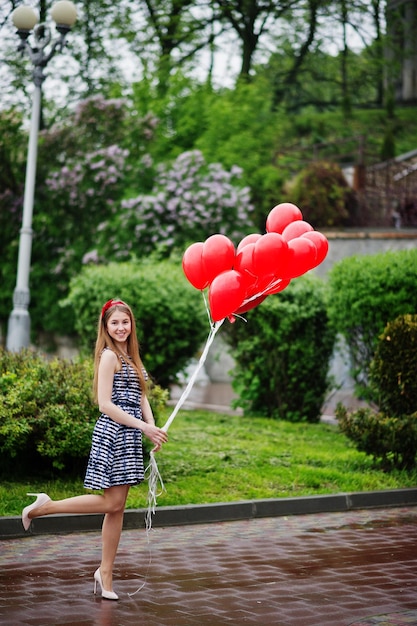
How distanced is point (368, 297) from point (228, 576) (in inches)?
274

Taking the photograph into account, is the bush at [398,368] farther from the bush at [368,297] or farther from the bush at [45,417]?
the bush at [45,417]

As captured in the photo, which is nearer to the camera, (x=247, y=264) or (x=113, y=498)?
(x=113, y=498)

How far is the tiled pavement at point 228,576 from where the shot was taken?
588cm

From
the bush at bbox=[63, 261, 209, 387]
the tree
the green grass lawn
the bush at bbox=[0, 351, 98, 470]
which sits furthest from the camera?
the tree

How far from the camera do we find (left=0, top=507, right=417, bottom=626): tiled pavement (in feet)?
19.3

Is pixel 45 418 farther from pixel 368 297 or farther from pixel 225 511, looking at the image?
pixel 368 297

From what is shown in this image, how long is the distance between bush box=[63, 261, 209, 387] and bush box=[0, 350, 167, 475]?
5.30 m

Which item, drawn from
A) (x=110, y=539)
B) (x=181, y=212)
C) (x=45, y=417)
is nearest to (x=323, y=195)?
(x=181, y=212)

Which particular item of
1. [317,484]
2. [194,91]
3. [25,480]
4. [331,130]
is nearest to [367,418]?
[317,484]

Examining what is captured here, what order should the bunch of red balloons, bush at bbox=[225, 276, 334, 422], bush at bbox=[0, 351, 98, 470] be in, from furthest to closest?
bush at bbox=[225, 276, 334, 422]
bush at bbox=[0, 351, 98, 470]
the bunch of red balloons

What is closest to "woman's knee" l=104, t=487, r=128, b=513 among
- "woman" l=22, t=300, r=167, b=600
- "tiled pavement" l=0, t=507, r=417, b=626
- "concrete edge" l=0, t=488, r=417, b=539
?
"woman" l=22, t=300, r=167, b=600

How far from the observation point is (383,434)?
1066cm

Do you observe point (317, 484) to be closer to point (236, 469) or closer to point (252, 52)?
point (236, 469)

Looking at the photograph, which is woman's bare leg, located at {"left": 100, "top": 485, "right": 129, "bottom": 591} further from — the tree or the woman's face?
the tree
